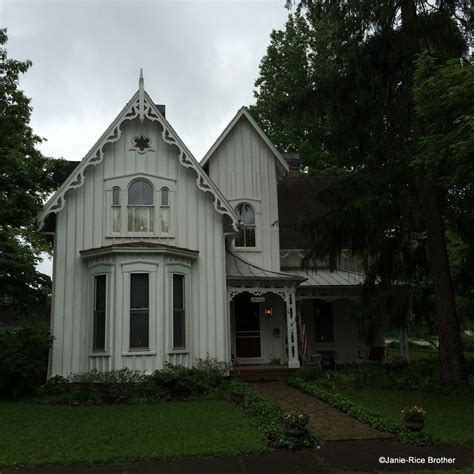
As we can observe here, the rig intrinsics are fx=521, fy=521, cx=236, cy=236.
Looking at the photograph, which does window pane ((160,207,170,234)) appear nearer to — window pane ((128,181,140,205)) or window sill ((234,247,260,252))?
window pane ((128,181,140,205))

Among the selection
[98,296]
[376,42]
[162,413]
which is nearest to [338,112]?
[376,42]

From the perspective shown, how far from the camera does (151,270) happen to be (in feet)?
48.7

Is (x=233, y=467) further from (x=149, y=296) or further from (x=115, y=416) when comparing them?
(x=149, y=296)

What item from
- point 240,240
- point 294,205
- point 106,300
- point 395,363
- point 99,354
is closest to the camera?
point 99,354

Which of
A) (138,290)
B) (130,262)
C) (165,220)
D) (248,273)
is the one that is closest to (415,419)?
(138,290)

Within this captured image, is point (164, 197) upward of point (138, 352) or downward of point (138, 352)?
upward

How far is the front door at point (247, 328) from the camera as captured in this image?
61.5 ft

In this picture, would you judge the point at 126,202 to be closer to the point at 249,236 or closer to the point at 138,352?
the point at 138,352

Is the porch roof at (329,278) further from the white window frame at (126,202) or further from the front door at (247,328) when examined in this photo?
the white window frame at (126,202)

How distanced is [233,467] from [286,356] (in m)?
11.4

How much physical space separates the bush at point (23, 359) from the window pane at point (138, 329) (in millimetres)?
2199

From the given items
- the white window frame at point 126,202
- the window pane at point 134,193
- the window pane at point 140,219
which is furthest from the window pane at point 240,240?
the window pane at point 134,193

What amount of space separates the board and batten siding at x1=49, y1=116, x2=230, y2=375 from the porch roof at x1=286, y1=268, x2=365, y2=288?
4.29m

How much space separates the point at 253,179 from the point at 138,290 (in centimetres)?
752
